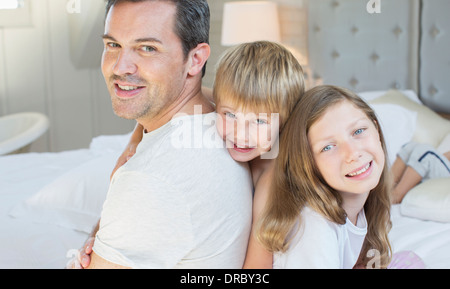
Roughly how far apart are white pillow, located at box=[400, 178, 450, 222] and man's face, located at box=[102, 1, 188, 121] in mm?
985

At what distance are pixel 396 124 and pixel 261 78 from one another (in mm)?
1334

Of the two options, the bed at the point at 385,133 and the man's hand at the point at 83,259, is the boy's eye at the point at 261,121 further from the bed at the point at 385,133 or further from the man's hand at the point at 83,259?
the bed at the point at 385,133

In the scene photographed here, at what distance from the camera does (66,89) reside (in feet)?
7.36

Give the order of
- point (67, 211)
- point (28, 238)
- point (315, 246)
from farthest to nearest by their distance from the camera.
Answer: point (67, 211), point (28, 238), point (315, 246)

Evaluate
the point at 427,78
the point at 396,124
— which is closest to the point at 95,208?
the point at 396,124

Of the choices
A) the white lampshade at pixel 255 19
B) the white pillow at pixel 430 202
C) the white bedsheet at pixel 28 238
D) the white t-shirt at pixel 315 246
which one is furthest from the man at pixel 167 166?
the white lampshade at pixel 255 19

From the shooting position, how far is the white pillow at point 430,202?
1539 millimetres

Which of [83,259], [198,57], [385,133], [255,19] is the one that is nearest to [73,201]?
[83,259]

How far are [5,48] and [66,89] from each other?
31 centimetres

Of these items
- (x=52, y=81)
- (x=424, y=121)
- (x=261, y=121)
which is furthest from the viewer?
(x=52, y=81)

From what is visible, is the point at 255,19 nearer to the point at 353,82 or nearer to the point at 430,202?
the point at 353,82

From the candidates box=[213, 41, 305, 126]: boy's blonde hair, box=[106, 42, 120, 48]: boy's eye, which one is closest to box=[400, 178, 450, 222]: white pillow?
box=[213, 41, 305, 126]: boy's blonde hair

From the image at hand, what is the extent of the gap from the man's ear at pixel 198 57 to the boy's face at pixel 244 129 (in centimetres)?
10

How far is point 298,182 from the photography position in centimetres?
86
